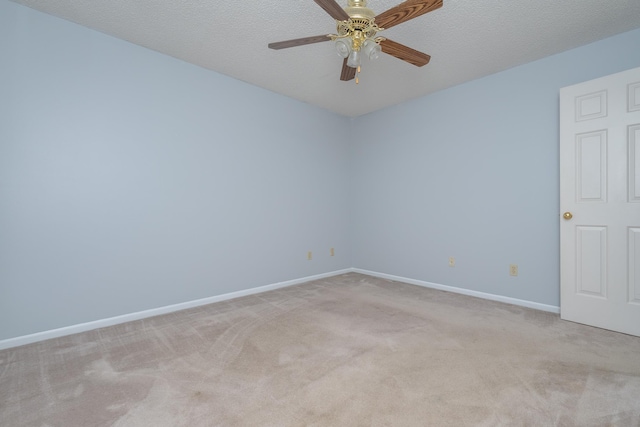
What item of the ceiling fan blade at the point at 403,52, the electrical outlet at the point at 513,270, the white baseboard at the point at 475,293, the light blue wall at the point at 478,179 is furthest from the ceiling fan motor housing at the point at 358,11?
the white baseboard at the point at 475,293

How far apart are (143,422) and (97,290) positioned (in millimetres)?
1641

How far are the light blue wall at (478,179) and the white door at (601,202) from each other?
250 millimetres

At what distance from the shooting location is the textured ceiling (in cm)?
224

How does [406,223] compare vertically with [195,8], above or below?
below

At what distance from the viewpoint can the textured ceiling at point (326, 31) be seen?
2240 millimetres

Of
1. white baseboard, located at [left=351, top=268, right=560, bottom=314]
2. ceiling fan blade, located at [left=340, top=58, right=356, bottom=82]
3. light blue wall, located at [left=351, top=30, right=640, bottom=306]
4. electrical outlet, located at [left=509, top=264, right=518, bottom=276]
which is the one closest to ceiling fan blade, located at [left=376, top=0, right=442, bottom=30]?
ceiling fan blade, located at [left=340, top=58, right=356, bottom=82]

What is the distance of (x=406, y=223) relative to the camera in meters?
4.18

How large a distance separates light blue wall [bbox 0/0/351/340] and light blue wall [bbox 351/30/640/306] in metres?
1.42

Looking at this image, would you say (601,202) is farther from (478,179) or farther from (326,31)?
(326,31)

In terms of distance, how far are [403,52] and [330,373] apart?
7.22ft

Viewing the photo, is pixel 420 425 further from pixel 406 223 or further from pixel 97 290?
pixel 406 223

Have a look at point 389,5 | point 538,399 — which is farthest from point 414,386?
point 389,5

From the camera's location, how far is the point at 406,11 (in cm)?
167

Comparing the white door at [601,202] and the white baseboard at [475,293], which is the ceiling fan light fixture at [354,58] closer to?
the white door at [601,202]
